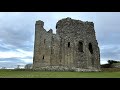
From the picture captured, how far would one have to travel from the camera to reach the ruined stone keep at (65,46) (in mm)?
28328

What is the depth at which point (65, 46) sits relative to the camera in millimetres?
29156

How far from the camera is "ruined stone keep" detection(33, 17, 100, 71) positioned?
92.9 ft
